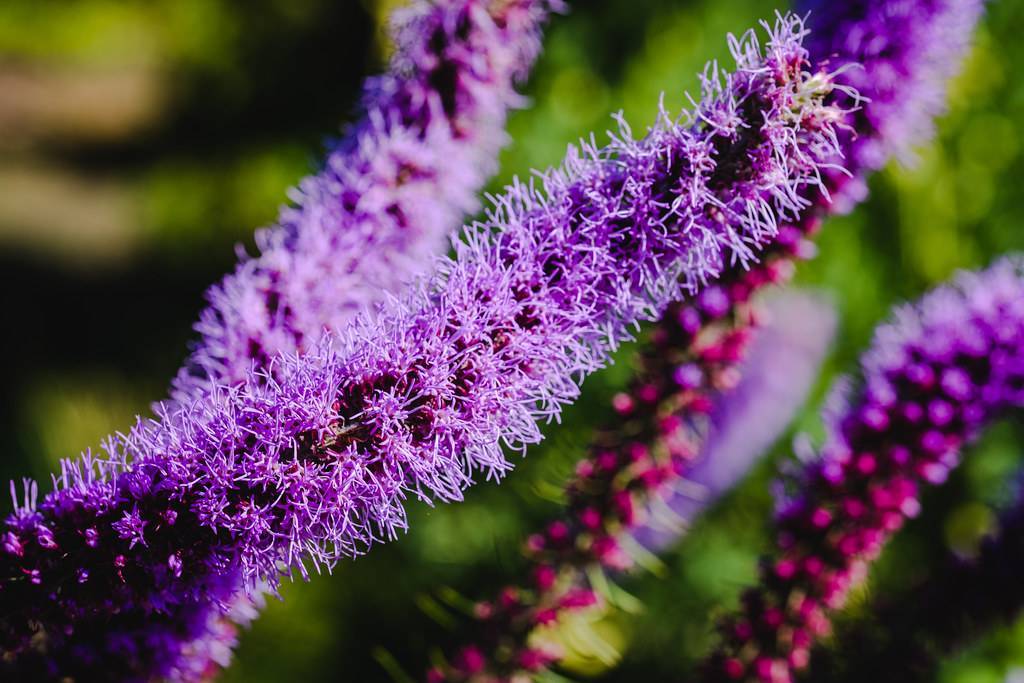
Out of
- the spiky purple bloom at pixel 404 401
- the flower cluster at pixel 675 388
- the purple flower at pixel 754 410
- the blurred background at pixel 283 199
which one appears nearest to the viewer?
the spiky purple bloom at pixel 404 401

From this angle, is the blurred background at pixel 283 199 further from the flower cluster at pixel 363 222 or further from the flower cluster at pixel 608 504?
the flower cluster at pixel 363 222

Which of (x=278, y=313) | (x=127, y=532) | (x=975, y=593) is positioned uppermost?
(x=278, y=313)

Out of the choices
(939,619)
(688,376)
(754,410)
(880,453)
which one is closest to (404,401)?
(688,376)

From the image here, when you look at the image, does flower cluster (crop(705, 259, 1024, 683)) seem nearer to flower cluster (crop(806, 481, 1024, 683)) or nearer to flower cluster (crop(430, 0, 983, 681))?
flower cluster (crop(806, 481, 1024, 683))

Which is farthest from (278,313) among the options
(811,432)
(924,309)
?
(811,432)

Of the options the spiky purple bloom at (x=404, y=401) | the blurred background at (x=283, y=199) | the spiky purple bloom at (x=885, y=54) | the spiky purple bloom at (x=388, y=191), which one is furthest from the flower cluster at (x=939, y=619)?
the spiky purple bloom at (x=388, y=191)

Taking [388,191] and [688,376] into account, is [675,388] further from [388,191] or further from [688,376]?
Result: [388,191]

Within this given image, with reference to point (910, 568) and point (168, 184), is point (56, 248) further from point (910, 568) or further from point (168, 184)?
point (910, 568)
